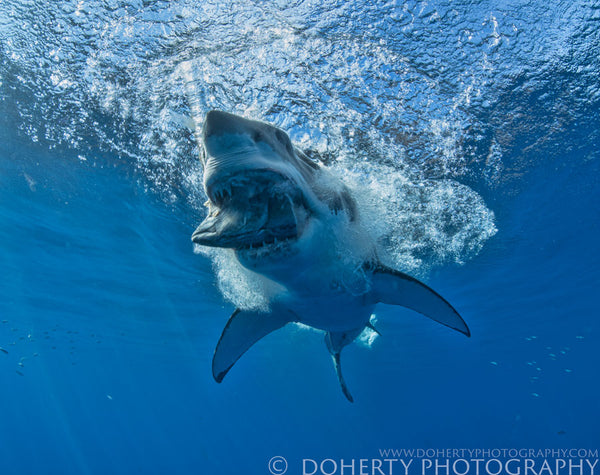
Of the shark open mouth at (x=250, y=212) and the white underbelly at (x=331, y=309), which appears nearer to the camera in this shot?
the shark open mouth at (x=250, y=212)

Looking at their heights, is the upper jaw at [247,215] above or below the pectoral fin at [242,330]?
above

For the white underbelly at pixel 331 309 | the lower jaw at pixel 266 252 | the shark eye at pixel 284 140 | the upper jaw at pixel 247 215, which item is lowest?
the white underbelly at pixel 331 309

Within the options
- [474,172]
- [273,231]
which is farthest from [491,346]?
[273,231]

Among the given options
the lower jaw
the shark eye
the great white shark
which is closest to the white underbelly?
the great white shark

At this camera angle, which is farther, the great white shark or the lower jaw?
the lower jaw

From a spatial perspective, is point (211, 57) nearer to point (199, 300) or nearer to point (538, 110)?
point (538, 110)

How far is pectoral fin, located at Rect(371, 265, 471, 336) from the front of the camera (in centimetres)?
428

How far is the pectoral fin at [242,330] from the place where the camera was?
4.98m

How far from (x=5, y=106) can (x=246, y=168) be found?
9.27 metres

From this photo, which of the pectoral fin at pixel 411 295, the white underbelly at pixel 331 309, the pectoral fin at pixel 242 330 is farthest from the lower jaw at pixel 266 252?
the pectoral fin at pixel 242 330

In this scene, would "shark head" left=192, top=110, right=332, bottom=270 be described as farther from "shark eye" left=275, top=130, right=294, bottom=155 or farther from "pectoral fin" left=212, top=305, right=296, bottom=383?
"pectoral fin" left=212, top=305, right=296, bottom=383

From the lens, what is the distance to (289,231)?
104 inches

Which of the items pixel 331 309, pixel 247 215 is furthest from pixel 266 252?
pixel 331 309

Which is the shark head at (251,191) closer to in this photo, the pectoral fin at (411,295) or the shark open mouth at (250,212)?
the shark open mouth at (250,212)
